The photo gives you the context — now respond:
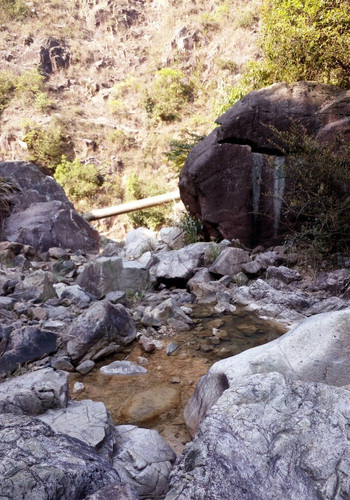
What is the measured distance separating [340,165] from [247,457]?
14.6ft

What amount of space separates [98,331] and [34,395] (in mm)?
1333

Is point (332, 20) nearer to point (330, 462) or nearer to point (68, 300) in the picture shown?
point (68, 300)

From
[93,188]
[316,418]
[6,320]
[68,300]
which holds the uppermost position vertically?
[316,418]

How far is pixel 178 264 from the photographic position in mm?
5785

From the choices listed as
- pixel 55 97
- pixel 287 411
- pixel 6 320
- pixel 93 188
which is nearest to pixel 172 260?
pixel 6 320

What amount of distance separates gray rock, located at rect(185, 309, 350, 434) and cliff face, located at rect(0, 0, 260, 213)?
11.3 meters

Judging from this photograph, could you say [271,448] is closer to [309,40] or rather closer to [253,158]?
[253,158]

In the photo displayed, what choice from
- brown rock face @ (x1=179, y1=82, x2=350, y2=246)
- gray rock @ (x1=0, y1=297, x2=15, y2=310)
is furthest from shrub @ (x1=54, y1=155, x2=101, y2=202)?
gray rock @ (x1=0, y1=297, x2=15, y2=310)

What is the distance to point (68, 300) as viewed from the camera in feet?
14.3

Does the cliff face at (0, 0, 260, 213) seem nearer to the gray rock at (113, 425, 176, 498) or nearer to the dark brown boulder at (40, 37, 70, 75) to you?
the dark brown boulder at (40, 37, 70, 75)

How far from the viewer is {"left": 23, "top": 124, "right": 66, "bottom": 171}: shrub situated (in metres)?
13.9

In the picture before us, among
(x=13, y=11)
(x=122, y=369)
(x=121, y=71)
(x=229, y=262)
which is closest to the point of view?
(x=122, y=369)

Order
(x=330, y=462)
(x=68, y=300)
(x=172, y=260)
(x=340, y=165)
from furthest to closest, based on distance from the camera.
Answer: (x=172, y=260), (x=340, y=165), (x=68, y=300), (x=330, y=462)

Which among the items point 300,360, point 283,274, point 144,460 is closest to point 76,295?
point 283,274
